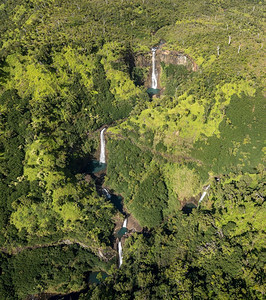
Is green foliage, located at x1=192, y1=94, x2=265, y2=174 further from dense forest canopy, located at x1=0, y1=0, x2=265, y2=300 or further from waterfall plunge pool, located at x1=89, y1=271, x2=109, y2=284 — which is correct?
waterfall plunge pool, located at x1=89, y1=271, x2=109, y2=284

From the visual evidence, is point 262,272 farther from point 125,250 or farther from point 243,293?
point 125,250

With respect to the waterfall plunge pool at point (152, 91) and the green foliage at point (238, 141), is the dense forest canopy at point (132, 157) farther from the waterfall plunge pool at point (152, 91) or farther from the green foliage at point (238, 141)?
the waterfall plunge pool at point (152, 91)

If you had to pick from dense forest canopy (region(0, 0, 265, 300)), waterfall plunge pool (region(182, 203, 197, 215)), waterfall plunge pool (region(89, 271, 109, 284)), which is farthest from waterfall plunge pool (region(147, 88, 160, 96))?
waterfall plunge pool (region(89, 271, 109, 284))

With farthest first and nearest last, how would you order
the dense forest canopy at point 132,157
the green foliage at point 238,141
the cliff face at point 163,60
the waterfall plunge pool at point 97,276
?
1. the cliff face at point 163,60
2. the green foliage at point 238,141
3. the waterfall plunge pool at point 97,276
4. the dense forest canopy at point 132,157

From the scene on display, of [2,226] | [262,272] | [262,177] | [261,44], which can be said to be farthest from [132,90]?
[262,272]

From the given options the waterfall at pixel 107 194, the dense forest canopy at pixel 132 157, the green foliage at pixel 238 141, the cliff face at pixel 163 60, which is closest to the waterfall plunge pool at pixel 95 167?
the dense forest canopy at pixel 132 157
